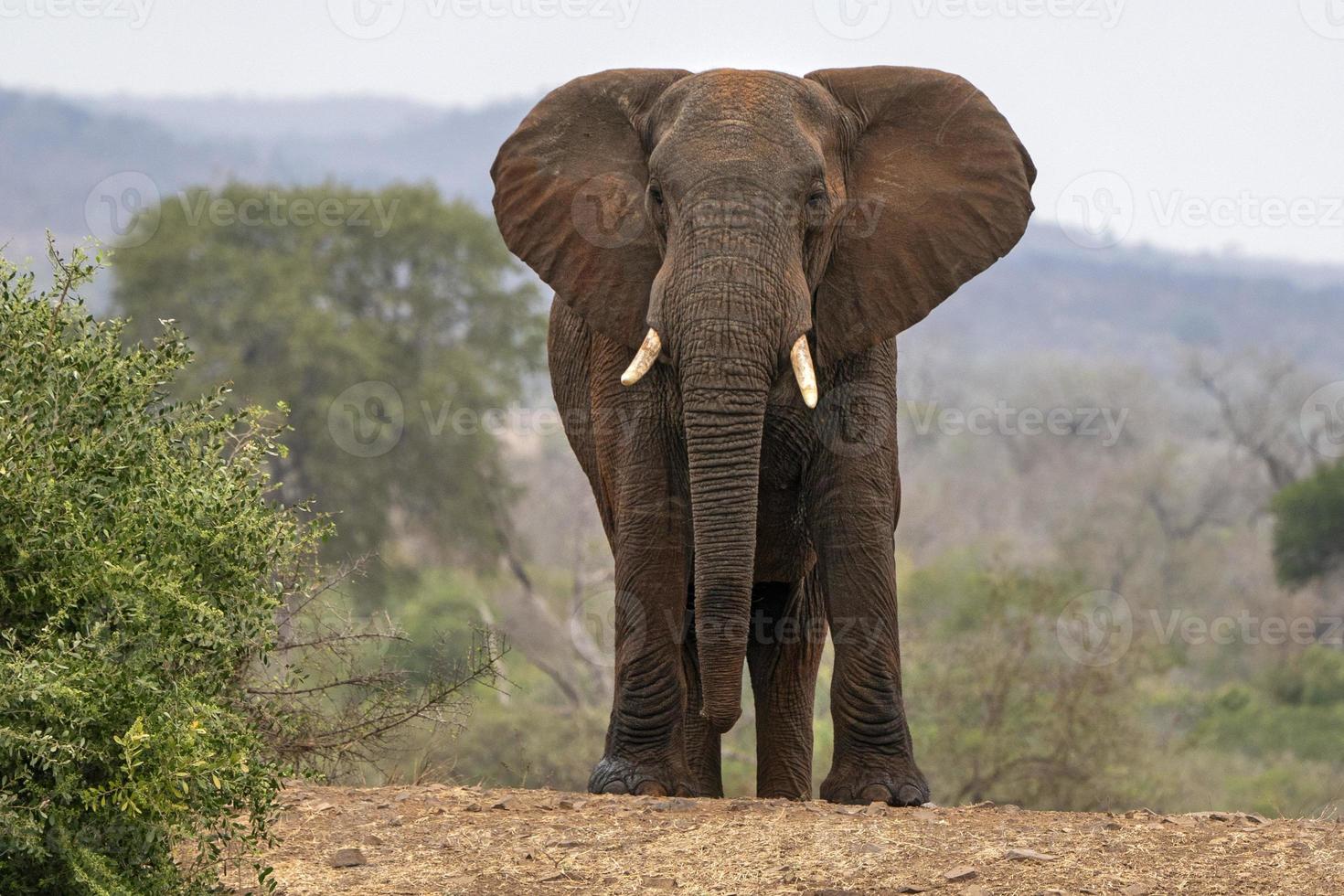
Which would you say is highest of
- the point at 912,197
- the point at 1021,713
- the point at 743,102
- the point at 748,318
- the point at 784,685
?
the point at 743,102

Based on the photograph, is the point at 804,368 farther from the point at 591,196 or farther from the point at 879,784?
the point at 879,784

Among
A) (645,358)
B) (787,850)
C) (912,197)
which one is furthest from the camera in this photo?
(912,197)

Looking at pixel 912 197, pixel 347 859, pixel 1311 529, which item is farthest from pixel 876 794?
pixel 1311 529

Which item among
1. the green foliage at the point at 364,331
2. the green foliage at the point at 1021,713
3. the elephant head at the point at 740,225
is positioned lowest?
the green foliage at the point at 1021,713

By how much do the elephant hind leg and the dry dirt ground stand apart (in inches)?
90.6

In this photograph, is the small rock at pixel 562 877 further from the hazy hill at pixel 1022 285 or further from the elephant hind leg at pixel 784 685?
the hazy hill at pixel 1022 285

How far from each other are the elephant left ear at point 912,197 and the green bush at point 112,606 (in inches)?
116

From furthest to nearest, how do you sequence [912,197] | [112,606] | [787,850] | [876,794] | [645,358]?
[912,197], [876,794], [645,358], [787,850], [112,606]

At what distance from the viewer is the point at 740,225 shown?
755cm

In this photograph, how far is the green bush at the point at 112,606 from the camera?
566 cm

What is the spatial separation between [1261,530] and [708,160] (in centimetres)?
4690

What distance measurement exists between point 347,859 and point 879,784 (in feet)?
8.11

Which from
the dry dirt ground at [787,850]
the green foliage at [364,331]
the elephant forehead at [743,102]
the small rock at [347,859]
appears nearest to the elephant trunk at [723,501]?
the dry dirt ground at [787,850]

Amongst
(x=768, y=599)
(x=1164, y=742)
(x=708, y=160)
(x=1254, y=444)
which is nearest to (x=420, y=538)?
(x=1164, y=742)
